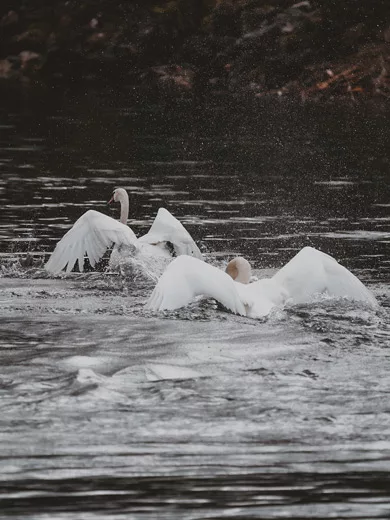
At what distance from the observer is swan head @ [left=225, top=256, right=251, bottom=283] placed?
1297 centimetres

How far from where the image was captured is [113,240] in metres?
15.6

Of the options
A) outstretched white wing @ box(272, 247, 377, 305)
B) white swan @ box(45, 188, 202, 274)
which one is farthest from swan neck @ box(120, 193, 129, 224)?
outstretched white wing @ box(272, 247, 377, 305)

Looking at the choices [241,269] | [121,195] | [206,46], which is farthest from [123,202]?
[206,46]

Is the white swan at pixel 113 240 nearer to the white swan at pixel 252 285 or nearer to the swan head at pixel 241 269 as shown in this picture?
the swan head at pixel 241 269

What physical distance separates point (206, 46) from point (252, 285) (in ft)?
132

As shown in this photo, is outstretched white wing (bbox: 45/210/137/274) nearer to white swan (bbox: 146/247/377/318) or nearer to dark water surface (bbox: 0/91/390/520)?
dark water surface (bbox: 0/91/390/520)

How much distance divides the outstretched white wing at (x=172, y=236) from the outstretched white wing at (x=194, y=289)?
3477 mm

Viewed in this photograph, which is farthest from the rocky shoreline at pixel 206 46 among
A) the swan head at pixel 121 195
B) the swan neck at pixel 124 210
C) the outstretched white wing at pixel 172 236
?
the outstretched white wing at pixel 172 236

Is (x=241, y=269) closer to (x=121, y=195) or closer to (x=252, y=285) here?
(x=252, y=285)

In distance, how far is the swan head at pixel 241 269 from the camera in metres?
13.0

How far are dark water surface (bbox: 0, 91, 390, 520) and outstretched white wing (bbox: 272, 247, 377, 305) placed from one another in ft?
0.79

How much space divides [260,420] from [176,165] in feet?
59.7

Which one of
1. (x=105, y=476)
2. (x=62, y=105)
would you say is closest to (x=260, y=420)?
(x=105, y=476)

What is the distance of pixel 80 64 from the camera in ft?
179
